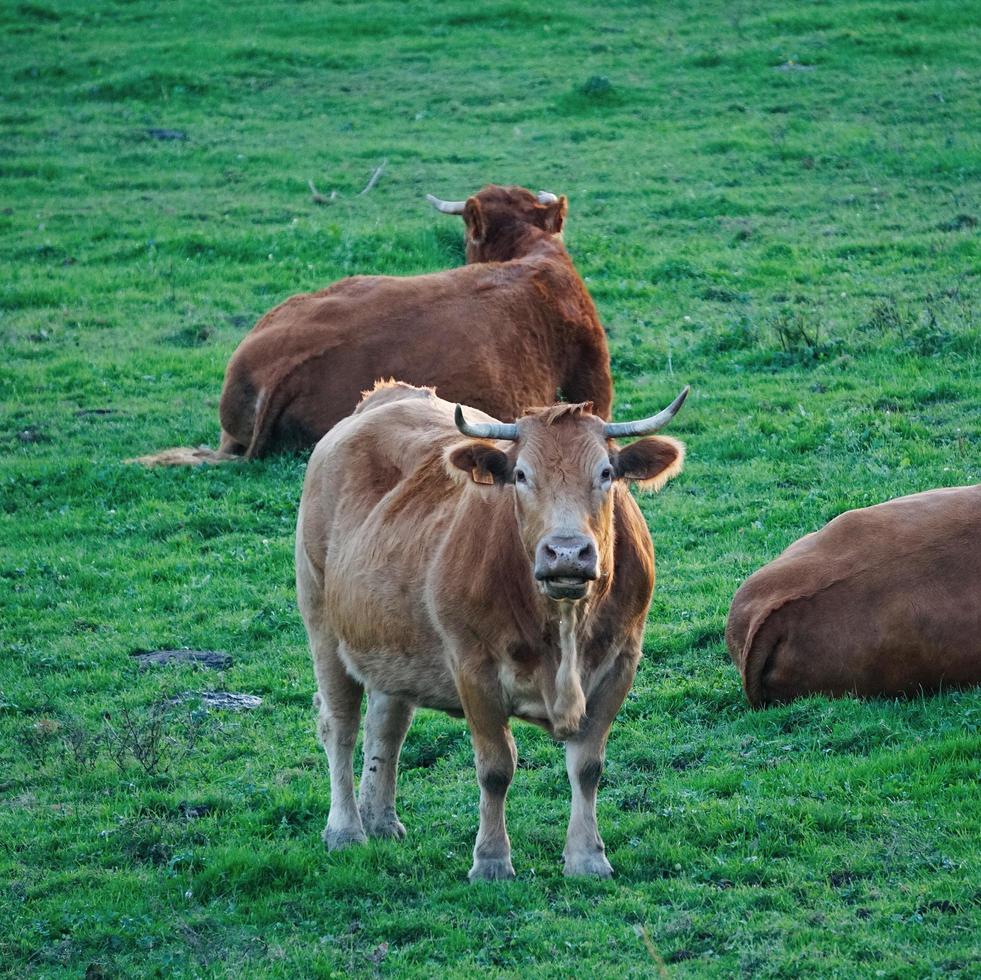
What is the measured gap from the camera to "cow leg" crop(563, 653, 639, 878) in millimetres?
6898

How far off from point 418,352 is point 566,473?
7.38 meters

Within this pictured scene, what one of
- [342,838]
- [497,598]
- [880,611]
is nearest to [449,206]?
[880,611]

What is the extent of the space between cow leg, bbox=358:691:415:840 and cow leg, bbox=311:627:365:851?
0.08 m

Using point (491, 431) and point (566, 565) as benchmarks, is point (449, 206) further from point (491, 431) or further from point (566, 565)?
point (566, 565)

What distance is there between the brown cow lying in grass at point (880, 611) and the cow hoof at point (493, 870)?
214cm

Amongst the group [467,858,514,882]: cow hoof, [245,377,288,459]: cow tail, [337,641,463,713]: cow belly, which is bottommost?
[245,377,288,459]: cow tail

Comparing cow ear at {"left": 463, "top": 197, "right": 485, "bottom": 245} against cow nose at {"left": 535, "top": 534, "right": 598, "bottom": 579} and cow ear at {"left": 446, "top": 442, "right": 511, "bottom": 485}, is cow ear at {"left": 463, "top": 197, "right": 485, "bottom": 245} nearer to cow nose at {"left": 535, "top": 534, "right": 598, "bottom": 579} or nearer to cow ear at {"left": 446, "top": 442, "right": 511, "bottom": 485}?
cow ear at {"left": 446, "top": 442, "right": 511, "bottom": 485}

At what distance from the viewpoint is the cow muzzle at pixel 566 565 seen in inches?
243

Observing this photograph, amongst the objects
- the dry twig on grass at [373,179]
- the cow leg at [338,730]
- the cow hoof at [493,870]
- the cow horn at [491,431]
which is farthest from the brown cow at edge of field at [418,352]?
the dry twig on grass at [373,179]

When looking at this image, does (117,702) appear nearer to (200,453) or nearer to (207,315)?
(200,453)

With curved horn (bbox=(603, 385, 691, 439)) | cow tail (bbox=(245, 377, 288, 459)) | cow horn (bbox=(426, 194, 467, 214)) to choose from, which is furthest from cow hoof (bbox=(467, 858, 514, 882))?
cow horn (bbox=(426, 194, 467, 214))

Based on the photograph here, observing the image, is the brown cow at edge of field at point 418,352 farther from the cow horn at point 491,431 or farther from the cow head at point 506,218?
the cow horn at point 491,431

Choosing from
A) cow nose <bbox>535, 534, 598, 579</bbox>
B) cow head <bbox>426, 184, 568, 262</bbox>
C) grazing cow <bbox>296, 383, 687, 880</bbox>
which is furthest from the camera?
cow head <bbox>426, 184, 568, 262</bbox>

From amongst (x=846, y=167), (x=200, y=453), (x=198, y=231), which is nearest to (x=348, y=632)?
(x=200, y=453)
